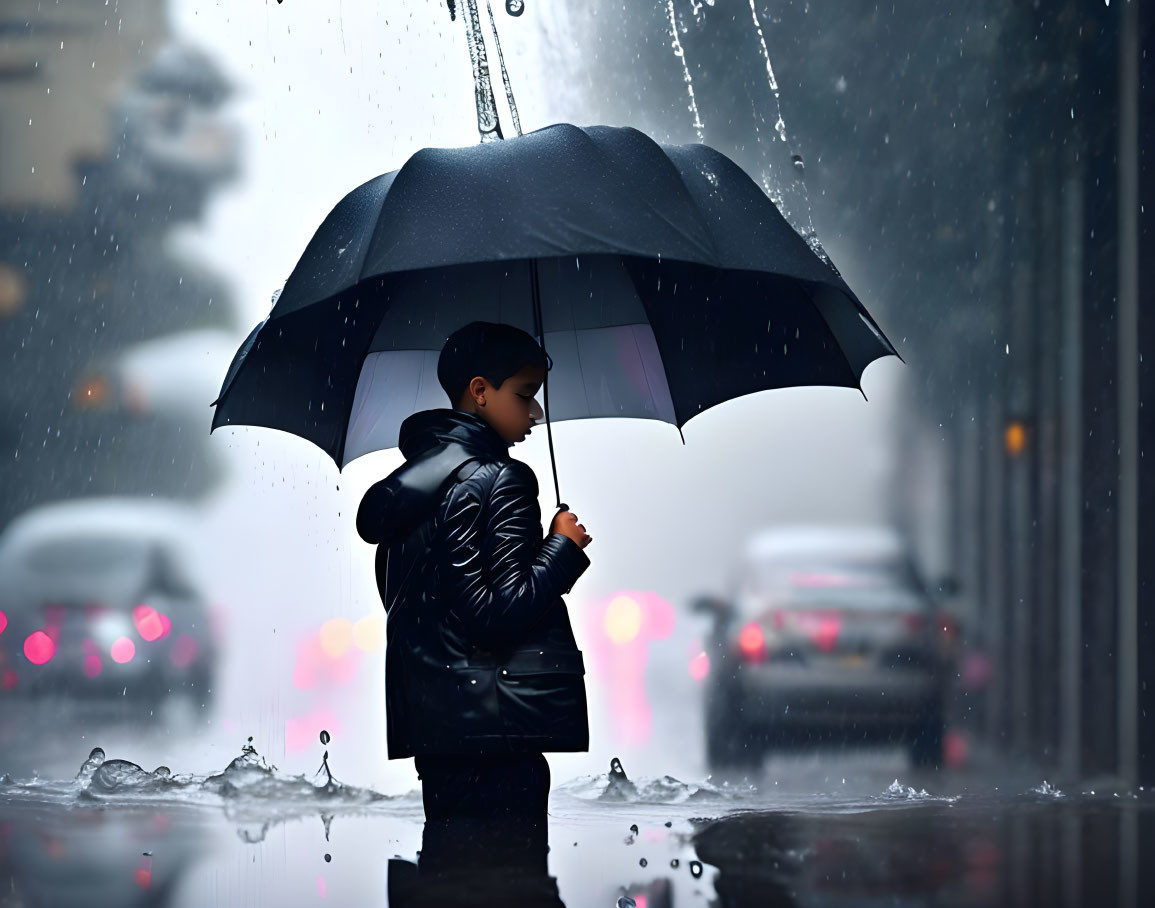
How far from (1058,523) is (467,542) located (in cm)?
521

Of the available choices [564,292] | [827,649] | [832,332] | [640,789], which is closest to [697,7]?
[827,649]

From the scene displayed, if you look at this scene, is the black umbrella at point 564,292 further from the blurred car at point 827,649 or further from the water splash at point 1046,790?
the water splash at point 1046,790

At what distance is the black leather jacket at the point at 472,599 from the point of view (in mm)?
2680

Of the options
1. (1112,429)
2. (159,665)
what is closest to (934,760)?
(1112,429)

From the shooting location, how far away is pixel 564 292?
3.57 meters

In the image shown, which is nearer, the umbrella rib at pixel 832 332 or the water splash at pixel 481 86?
the umbrella rib at pixel 832 332

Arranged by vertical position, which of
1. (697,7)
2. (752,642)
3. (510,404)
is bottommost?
(752,642)

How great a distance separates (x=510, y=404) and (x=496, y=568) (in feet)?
1.13

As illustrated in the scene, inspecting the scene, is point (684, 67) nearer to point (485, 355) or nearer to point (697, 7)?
point (697, 7)

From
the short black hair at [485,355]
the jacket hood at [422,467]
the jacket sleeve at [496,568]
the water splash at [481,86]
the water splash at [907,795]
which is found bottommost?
the water splash at [907,795]

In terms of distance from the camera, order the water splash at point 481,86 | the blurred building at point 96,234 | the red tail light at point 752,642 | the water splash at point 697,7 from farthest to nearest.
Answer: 1. the water splash at point 697,7
2. the blurred building at point 96,234
3. the red tail light at point 752,642
4. the water splash at point 481,86

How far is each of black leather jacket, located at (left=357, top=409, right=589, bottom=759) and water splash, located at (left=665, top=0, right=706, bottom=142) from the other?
594cm

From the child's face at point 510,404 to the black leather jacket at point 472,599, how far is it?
0.05 m

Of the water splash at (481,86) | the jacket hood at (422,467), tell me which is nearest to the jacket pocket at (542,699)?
the jacket hood at (422,467)
